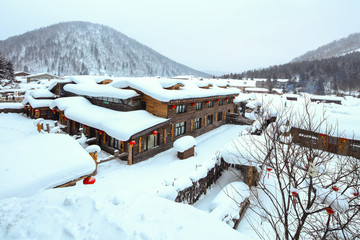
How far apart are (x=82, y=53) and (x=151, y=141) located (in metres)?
145

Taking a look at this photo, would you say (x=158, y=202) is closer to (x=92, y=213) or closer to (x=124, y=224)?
(x=124, y=224)

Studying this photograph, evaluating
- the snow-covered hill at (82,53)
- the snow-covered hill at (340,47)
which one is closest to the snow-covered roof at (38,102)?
the snow-covered hill at (82,53)

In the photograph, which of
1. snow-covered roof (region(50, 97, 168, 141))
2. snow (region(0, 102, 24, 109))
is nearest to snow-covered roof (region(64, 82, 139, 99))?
snow-covered roof (region(50, 97, 168, 141))

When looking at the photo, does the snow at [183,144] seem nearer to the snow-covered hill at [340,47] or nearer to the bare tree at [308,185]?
the bare tree at [308,185]

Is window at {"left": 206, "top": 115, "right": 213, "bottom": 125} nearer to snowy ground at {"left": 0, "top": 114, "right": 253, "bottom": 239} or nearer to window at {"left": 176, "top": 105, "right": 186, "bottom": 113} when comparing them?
Answer: window at {"left": 176, "top": 105, "right": 186, "bottom": 113}

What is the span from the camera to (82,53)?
135m

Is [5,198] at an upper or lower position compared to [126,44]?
lower

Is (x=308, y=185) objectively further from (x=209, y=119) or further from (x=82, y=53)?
(x=82, y=53)

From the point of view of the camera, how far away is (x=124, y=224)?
4184mm

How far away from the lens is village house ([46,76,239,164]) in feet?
44.2

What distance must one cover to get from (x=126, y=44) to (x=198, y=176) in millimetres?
178903

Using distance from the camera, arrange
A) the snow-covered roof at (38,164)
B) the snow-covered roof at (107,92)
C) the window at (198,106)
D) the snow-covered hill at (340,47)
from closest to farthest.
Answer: the snow-covered roof at (38,164) → the snow-covered roof at (107,92) → the window at (198,106) → the snow-covered hill at (340,47)

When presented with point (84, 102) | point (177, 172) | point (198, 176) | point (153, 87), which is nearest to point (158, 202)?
point (198, 176)

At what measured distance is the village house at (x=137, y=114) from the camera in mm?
13484
